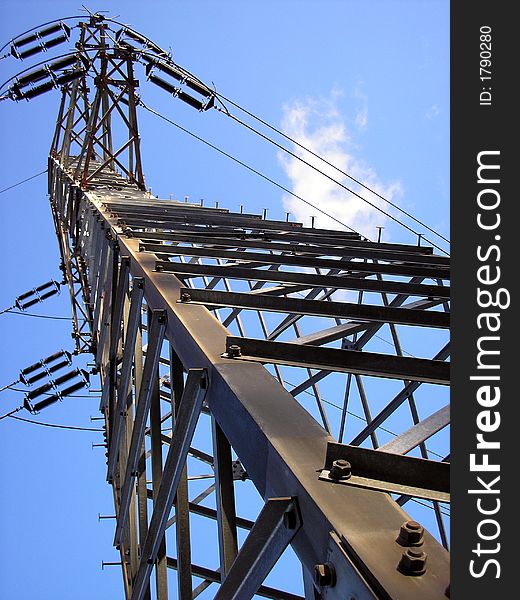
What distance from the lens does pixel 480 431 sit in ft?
7.41

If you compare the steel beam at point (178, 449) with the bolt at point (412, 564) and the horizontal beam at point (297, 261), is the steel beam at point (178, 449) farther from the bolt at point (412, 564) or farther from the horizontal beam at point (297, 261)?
the horizontal beam at point (297, 261)

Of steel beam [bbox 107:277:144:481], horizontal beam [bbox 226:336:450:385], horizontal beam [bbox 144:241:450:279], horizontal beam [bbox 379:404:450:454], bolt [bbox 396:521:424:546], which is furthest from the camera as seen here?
horizontal beam [bbox 144:241:450:279]

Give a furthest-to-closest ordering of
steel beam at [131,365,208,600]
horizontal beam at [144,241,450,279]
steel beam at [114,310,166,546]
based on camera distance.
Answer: horizontal beam at [144,241,450,279]
steel beam at [114,310,166,546]
steel beam at [131,365,208,600]

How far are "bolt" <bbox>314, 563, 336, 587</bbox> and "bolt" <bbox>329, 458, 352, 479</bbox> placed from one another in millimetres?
365

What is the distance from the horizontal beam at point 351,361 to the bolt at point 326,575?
1.44 metres

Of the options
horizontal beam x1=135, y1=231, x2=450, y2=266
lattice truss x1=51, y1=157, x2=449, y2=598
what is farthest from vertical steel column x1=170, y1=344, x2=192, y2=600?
horizontal beam x1=135, y1=231, x2=450, y2=266

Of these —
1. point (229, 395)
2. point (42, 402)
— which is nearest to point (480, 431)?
point (229, 395)

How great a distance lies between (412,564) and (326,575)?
0.34 meters

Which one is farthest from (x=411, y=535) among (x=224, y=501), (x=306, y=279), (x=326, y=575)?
(x=306, y=279)

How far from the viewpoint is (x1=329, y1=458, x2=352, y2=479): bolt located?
8.47ft

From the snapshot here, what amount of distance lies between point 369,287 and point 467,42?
380cm

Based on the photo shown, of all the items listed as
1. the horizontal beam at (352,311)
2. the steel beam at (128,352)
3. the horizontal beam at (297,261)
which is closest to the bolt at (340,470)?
the horizontal beam at (352,311)

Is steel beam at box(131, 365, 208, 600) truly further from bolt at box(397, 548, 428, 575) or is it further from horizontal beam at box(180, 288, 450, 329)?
bolt at box(397, 548, 428, 575)

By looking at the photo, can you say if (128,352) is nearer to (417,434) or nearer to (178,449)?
(178,449)
